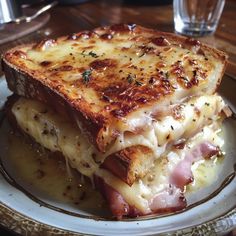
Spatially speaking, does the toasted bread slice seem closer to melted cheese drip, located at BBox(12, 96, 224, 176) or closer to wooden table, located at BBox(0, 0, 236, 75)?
melted cheese drip, located at BBox(12, 96, 224, 176)

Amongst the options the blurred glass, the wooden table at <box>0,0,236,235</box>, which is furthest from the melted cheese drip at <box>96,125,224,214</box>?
the blurred glass

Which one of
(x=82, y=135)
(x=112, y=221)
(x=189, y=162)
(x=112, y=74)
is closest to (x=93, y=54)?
(x=112, y=74)

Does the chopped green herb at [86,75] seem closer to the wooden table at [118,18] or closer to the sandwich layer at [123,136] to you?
the sandwich layer at [123,136]

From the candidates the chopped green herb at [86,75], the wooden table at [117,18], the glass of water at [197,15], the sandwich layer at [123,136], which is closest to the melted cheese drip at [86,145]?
the sandwich layer at [123,136]

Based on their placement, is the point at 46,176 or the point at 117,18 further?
the point at 117,18

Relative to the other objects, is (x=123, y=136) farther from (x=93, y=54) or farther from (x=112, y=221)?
(x=93, y=54)

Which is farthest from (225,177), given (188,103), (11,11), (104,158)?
(11,11)
